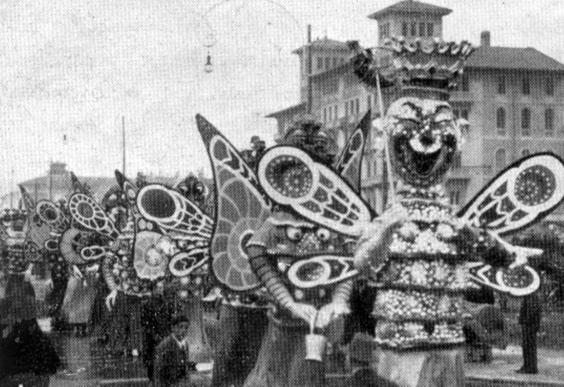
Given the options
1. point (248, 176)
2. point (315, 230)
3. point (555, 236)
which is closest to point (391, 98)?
point (315, 230)

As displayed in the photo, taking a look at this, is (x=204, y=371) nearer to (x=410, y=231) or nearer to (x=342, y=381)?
(x=342, y=381)

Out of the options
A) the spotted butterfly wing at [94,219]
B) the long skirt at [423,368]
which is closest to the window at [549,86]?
the spotted butterfly wing at [94,219]

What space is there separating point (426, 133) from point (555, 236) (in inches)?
260

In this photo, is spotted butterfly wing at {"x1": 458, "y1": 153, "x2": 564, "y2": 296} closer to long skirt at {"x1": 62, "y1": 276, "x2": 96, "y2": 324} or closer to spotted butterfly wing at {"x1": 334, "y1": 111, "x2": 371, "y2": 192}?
spotted butterfly wing at {"x1": 334, "y1": 111, "x2": 371, "y2": 192}

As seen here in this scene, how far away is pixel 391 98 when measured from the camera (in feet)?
22.8

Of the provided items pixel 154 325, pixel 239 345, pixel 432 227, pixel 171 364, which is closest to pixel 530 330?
pixel 154 325

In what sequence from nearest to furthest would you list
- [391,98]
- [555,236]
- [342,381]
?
[391,98], [342,381], [555,236]

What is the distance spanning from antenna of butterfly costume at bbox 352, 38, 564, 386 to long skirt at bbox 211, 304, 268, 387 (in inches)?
121

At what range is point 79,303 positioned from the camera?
66.8ft

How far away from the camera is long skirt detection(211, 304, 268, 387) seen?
31.5 feet

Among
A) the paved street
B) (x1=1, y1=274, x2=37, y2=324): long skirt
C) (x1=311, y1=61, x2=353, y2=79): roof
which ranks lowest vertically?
A: the paved street

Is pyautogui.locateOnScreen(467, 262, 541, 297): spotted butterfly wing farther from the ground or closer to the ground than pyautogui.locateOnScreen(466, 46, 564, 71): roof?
closer to the ground

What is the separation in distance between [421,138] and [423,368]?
124 centimetres

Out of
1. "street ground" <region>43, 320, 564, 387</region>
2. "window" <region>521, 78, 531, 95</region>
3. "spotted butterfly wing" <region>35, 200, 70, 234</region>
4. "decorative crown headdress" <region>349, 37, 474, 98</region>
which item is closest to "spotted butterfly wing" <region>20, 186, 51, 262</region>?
"spotted butterfly wing" <region>35, 200, 70, 234</region>
